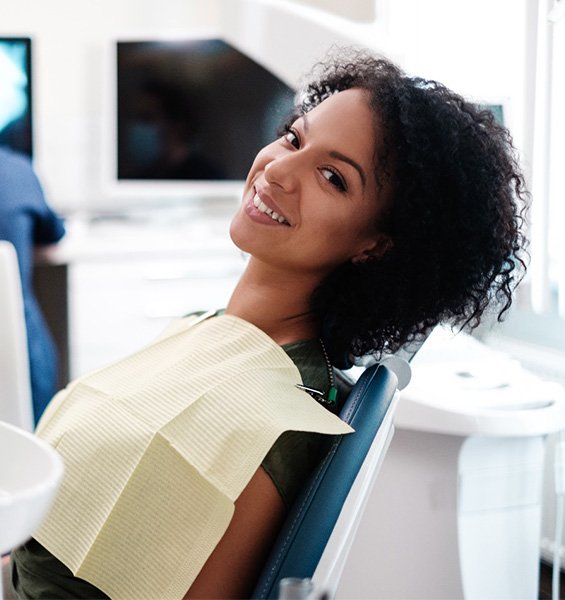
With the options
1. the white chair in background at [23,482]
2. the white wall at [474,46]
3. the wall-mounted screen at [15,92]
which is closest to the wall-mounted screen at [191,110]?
the wall-mounted screen at [15,92]

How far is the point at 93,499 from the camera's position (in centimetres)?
94

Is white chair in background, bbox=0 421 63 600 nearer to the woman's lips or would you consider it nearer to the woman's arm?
the woman's arm

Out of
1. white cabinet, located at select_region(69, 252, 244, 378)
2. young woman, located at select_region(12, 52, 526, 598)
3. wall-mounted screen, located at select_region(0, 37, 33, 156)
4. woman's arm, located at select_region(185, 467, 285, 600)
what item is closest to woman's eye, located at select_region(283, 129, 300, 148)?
young woman, located at select_region(12, 52, 526, 598)

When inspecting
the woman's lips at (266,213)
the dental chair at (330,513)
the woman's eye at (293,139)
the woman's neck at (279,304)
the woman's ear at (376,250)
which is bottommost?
the dental chair at (330,513)

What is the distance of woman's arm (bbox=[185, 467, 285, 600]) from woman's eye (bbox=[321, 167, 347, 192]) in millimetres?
337

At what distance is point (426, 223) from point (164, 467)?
1.26 ft

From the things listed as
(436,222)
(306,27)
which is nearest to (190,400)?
(436,222)

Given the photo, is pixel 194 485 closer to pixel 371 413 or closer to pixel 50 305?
pixel 371 413

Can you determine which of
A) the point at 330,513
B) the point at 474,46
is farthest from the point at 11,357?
the point at 474,46

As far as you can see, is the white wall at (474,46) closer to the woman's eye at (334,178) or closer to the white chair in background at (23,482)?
the woman's eye at (334,178)

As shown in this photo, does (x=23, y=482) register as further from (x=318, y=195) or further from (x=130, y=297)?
(x=130, y=297)

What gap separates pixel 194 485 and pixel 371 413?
19cm

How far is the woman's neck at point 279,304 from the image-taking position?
111 cm

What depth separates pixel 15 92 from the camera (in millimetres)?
2986
